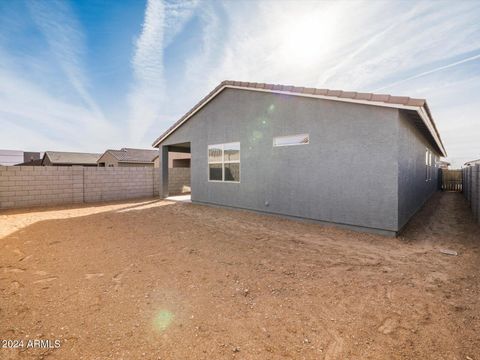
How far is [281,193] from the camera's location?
7.67m

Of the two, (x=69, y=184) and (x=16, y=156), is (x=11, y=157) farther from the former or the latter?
(x=69, y=184)

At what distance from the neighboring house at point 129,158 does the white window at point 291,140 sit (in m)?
22.4

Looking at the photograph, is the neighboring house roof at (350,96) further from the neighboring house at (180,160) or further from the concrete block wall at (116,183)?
the neighboring house at (180,160)

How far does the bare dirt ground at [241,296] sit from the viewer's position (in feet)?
6.71

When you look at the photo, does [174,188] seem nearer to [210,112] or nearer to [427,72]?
[210,112]

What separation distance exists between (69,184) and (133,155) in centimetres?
1663

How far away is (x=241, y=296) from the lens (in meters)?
2.91

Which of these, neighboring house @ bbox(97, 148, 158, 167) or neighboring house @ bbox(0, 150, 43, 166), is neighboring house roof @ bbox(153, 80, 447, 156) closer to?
neighboring house @ bbox(97, 148, 158, 167)

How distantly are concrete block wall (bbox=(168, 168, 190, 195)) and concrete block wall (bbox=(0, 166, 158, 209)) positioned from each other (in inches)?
44.7

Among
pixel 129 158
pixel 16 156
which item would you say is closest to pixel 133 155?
pixel 129 158

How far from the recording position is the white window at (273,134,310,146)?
22.9ft

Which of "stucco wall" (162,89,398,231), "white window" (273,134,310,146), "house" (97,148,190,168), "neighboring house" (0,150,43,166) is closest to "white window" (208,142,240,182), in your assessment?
"stucco wall" (162,89,398,231)

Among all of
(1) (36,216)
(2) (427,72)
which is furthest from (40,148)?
(2) (427,72)

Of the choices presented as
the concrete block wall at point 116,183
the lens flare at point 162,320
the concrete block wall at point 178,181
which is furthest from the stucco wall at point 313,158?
the concrete block wall at point 178,181
